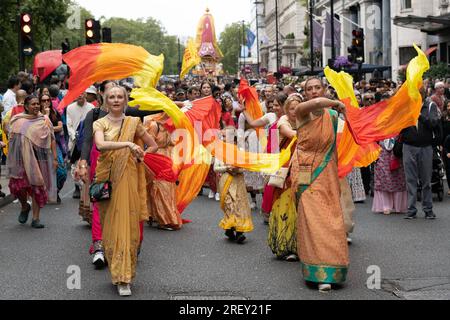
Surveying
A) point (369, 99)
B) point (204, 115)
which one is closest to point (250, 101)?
point (204, 115)

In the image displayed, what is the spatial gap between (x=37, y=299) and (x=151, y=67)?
2.86 meters

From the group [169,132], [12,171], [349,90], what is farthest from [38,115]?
[349,90]

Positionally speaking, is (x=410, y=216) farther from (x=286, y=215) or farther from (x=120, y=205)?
(x=120, y=205)

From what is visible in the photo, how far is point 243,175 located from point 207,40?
65.3 m

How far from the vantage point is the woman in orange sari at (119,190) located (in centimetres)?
791

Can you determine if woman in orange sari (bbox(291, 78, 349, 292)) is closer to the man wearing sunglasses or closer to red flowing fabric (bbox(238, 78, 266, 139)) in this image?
red flowing fabric (bbox(238, 78, 266, 139))

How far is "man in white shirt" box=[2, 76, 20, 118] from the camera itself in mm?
18047

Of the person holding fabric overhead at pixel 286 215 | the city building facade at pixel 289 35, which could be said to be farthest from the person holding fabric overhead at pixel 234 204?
the city building facade at pixel 289 35

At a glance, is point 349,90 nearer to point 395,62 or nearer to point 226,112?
point 226,112

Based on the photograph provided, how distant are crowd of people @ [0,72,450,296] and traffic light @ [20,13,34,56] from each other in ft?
16.8

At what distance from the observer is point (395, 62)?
53.8 meters

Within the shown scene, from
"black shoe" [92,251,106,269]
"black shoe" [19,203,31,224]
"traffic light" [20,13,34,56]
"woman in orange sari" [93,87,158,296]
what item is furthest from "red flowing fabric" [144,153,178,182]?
"traffic light" [20,13,34,56]

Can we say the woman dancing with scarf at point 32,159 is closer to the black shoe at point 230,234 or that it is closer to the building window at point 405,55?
the black shoe at point 230,234

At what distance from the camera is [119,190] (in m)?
8.00
